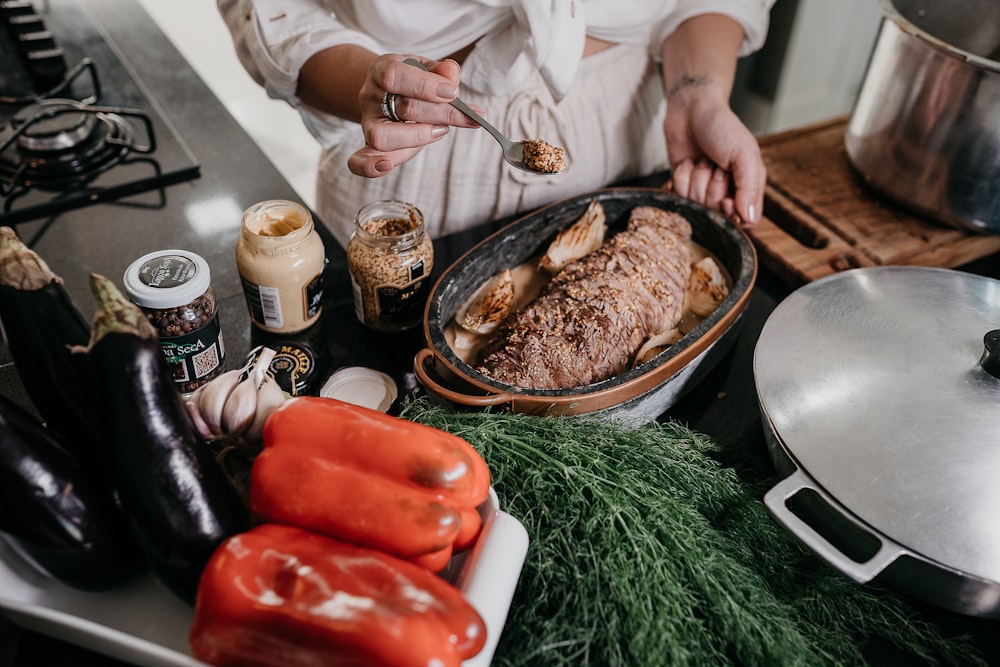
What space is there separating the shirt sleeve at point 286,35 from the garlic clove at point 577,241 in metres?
0.48

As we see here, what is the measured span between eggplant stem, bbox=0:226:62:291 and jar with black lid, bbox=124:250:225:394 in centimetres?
24

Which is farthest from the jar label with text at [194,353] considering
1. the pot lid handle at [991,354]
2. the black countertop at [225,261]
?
the pot lid handle at [991,354]

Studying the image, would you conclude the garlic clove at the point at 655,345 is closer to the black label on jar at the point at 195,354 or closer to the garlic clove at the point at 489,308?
the garlic clove at the point at 489,308

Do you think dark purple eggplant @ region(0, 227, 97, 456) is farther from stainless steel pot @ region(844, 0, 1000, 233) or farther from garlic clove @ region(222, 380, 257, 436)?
stainless steel pot @ region(844, 0, 1000, 233)

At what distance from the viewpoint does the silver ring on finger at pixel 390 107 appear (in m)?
1.00

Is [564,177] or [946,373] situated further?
[564,177]

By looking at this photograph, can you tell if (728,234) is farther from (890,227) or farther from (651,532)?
(651,532)

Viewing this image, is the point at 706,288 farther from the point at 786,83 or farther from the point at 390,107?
the point at 786,83

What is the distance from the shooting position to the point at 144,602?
66 cm

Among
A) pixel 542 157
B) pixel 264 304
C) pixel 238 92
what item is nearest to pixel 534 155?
pixel 542 157

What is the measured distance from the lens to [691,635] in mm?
701

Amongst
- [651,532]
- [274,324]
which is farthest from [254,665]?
[274,324]

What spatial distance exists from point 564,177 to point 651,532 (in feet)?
3.19

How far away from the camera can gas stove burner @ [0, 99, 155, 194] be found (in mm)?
1424
